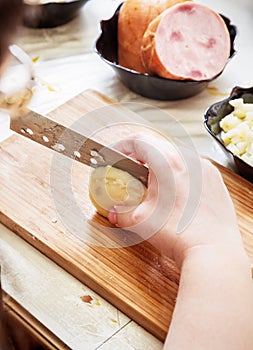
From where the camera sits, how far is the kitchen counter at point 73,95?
2.44 ft

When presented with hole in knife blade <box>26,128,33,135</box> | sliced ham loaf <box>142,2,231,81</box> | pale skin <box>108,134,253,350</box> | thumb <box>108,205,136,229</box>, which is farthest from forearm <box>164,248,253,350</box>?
sliced ham loaf <box>142,2,231,81</box>

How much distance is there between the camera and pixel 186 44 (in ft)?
3.74

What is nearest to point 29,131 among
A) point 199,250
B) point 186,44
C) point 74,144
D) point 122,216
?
point 74,144

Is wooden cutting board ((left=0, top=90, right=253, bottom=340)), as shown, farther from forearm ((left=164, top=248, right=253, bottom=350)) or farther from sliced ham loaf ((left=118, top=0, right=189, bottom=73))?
sliced ham loaf ((left=118, top=0, right=189, bottom=73))

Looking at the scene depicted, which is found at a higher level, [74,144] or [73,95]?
[74,144]

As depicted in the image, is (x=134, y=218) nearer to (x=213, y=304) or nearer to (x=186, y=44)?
(x=213, y=304)

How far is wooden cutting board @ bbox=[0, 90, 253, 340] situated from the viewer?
77 centimetres

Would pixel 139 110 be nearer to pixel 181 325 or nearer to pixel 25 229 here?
pixel 25 229

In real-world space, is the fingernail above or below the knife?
below

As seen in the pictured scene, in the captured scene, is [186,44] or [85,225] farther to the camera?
[186,44]

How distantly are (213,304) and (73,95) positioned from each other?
2.03ft

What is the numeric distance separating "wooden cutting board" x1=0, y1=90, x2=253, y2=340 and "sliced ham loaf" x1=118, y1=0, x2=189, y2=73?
0.19 m

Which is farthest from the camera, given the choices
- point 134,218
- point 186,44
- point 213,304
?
point 186,44

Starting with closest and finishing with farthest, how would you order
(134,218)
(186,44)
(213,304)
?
(213,304) → (134,218) → (186,44)
